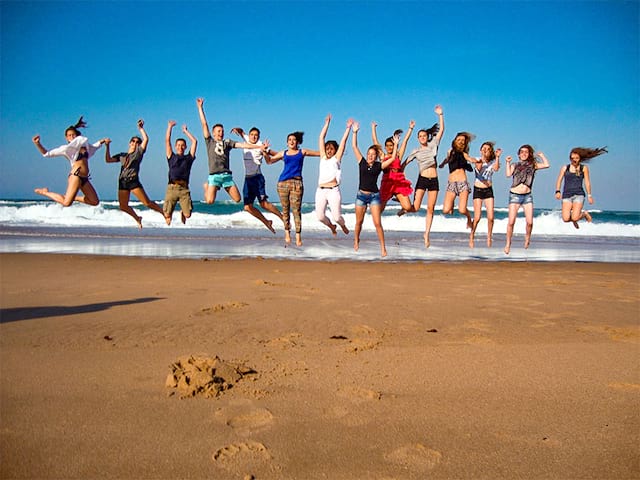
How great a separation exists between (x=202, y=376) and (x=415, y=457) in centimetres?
165

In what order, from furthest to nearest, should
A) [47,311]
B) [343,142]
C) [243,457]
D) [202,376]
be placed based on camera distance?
[343,142] < [47,311] < [202,376] < [243,457]

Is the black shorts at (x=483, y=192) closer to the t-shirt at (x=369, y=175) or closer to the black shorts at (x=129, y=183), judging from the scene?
the t-shirt at (x=369, y=175)

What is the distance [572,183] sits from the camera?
12.1 m

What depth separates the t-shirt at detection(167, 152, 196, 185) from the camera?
34.9ft

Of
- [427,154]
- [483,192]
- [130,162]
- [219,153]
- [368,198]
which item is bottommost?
[368,198]

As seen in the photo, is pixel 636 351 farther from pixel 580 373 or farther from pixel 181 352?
pixel 181 352

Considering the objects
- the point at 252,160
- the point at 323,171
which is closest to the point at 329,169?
the point at 323,171

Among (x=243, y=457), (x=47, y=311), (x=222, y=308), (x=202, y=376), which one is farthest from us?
(x=222, y=308)

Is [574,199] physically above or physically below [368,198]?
above

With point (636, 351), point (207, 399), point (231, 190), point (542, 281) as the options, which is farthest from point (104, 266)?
point (636, 351)

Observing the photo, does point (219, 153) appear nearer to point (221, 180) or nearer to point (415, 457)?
point (221, 180)

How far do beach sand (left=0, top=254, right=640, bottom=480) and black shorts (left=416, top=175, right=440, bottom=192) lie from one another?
4.57m

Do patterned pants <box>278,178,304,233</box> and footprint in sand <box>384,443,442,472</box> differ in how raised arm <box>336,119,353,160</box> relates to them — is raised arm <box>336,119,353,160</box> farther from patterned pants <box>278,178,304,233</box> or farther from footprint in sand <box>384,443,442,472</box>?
footprint in sand <box>384,443,442,472</box>

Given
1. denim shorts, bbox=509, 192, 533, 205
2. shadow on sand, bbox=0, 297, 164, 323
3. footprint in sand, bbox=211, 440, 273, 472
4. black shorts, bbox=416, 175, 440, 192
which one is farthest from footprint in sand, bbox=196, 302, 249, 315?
denim shorts, bbox=509, 192, 533, 205
